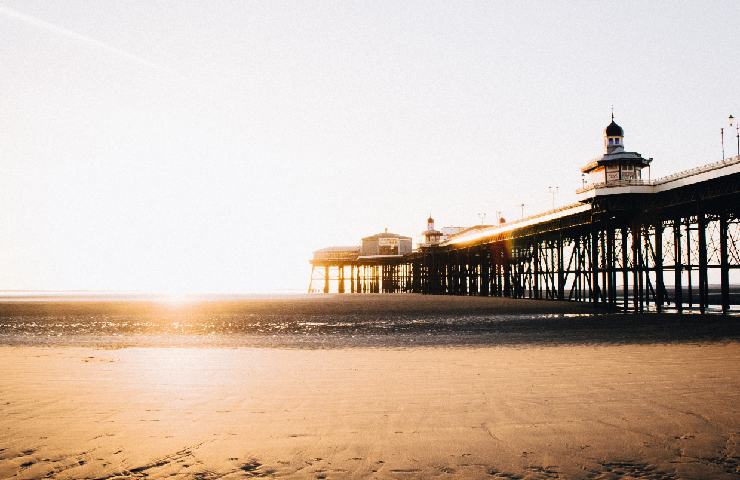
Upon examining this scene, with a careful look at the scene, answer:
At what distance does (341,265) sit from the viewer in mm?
125688

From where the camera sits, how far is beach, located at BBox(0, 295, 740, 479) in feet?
18.6

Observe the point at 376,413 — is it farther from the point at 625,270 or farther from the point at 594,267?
the point at 594,267

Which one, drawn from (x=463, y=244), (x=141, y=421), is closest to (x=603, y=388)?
(x=141, y=421)

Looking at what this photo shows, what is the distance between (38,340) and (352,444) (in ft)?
54.3

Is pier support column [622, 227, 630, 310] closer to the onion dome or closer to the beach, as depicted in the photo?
the onion dome

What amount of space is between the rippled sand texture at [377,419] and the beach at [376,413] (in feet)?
0.07

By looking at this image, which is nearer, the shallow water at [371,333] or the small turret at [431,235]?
the shallow water at [371,333]

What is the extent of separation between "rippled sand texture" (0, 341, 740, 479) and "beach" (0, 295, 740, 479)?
0.07 ft

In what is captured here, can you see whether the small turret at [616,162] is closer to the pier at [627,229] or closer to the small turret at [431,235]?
the pier at [627,229]

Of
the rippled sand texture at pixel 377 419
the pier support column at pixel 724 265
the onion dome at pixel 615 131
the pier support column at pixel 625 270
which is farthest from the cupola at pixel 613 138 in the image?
the rippled sand texture at pixel 377 419

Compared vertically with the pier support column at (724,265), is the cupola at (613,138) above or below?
above

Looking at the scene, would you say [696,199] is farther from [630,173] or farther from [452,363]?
[452,363]

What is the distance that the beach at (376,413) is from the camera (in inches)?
224

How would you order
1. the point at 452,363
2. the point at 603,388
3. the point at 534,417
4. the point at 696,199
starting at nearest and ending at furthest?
the point at 534,417 < the point at 603,388 < the point at 452,363 < the point at 696,199
